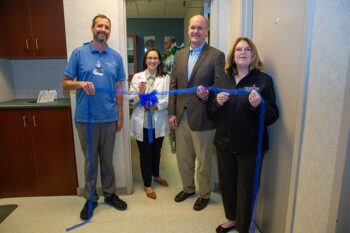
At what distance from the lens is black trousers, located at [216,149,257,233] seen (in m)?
1.69

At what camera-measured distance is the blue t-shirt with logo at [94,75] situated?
2082 mm

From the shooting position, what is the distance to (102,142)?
2.27 m

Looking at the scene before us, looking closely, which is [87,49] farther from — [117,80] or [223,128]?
[223,128]

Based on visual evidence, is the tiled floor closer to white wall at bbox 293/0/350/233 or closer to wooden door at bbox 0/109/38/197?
wooden door at bbox 0/109/38/197

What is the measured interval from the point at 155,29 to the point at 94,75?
204 inches

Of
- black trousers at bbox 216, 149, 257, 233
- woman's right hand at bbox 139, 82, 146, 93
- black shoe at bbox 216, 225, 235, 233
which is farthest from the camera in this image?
woman's right hand at bbox 139, 82, 146, 93

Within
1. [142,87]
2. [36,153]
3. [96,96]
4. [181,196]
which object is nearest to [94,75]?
[96,96]

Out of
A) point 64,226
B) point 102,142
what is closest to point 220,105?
point 102,142

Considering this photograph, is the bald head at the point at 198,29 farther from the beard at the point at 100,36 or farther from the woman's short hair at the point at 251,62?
the beard at the point at 100,36

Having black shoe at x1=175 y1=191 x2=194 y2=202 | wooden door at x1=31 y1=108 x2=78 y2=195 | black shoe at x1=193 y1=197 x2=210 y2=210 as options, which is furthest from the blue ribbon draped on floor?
black shoe at x1=175 y1=191 x2=194 y2=202

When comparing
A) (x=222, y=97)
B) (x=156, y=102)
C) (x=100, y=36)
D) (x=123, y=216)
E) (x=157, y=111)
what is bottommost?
(x=123, y=216)

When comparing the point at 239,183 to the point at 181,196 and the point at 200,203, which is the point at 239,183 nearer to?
the point at 200,203

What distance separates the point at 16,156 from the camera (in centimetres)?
247

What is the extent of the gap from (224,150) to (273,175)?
0.40m
